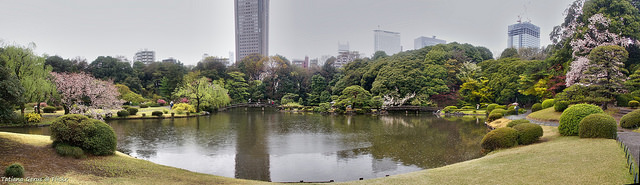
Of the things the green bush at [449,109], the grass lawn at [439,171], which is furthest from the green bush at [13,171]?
the green bush at [449,109]

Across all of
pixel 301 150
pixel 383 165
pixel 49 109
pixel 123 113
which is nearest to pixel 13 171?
pixel 383 165

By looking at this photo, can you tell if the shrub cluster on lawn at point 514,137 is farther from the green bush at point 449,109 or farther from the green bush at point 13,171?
the green bush at point 449,109

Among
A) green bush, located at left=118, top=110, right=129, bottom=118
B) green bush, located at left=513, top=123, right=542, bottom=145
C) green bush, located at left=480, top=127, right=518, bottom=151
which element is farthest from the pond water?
green bush, located at left=118, top=110, right=129, bottom=118

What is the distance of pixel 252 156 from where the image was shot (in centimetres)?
1412

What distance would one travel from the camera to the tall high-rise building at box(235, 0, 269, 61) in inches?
5094

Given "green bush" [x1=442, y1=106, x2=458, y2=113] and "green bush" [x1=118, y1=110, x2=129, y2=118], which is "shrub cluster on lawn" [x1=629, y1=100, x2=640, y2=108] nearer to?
"green bush" [x1=442, y1=106, x2=458, y2=113]

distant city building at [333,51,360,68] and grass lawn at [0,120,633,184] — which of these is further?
distant city building at [333,51,360,68]

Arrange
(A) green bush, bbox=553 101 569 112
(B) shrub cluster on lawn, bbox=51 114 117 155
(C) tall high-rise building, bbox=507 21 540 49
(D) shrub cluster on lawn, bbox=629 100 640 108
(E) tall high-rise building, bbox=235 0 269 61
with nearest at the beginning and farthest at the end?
(B) shrub cluster on lawn, bbox=51 114 117 155 < (D) shrub cluster on lawn, bbox=629 100 640 108 < (A) green bush, bbox=553 101 569 112 < (C) tall high-rise building, bbox=507 21 540 49 < (E) tall high-rise building, bbox=235 0 269 61

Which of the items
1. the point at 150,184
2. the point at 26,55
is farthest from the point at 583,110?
the point at 26,55

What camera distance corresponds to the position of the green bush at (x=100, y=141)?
9641 mm

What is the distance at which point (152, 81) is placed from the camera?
51.9 meters

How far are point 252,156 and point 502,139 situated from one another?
394 inches

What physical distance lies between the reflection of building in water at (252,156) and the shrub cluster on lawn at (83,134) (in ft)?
12.9

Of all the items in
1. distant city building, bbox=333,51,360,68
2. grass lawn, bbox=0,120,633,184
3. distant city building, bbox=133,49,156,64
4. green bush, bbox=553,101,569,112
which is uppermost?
distant city building, bbox=133,49,156,64
